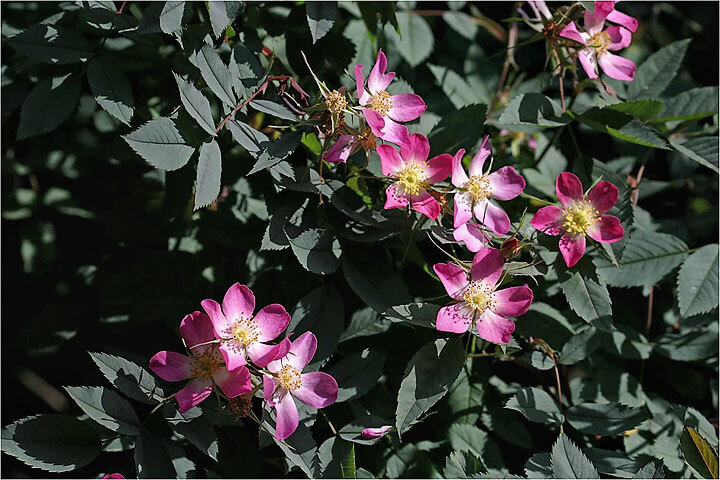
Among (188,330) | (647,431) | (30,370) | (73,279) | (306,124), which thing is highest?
(306,124)

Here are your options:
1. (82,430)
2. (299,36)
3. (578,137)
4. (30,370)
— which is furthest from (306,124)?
(30,370)

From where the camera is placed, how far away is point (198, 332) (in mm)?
848

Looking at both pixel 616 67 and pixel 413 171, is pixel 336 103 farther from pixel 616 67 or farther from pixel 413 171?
pixel 616 67

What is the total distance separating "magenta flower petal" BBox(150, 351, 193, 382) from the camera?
848 millimetres

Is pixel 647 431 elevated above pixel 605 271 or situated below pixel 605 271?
below

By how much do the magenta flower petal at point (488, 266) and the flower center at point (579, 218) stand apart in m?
0.12

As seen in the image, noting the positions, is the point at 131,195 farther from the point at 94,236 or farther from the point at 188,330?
the point at 188,330

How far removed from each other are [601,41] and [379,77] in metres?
0.37

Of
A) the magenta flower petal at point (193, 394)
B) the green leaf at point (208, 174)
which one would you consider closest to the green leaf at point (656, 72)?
the green leaf at point (208, 174)

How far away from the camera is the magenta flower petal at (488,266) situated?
869 millimetres

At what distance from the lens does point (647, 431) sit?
1.12 m

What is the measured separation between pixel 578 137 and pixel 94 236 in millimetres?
1013

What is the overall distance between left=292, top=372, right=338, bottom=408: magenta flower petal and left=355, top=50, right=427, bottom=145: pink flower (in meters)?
0.32

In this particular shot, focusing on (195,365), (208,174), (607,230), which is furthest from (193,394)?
(607,230)
